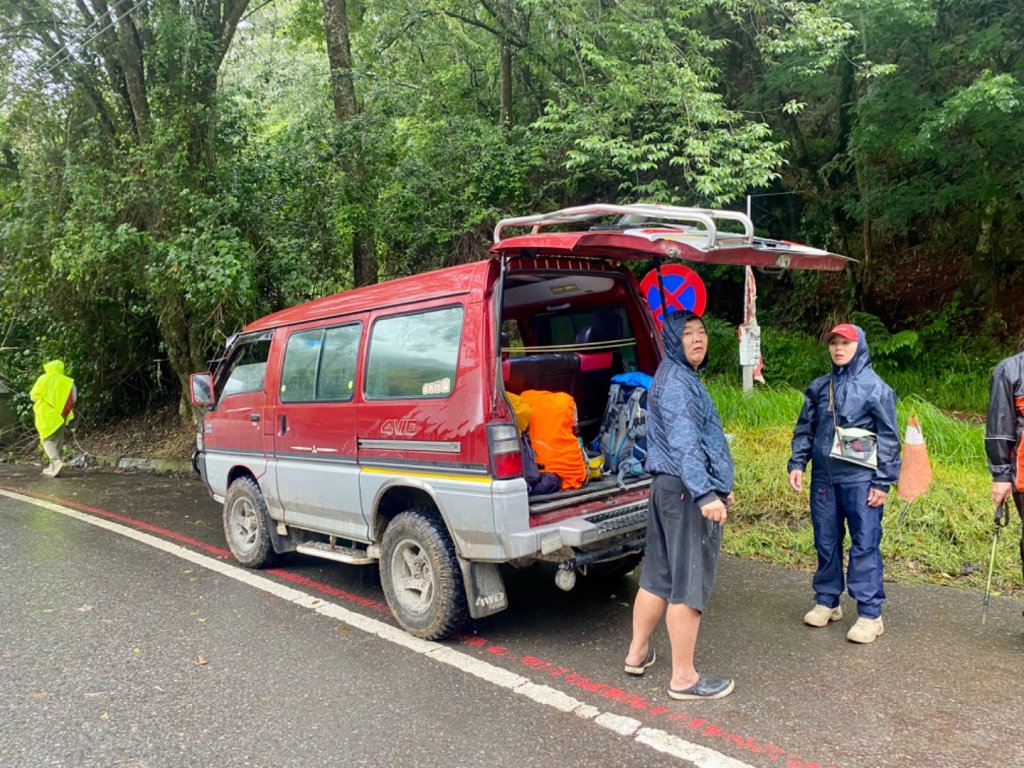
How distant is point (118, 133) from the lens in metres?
10.9

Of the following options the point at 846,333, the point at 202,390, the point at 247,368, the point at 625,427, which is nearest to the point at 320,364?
the point at 247,368

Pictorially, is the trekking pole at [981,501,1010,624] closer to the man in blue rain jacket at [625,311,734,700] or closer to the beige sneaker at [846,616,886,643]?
the beige sneaker at [846,616,886,643]

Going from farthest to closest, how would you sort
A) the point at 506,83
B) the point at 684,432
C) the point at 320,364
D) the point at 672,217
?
the point at 506,83 → the point at 320,364 → the point at 672,217 → the point at 684,432

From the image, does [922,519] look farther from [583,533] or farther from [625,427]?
[583,533]

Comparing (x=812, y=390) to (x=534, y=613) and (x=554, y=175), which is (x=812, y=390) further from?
(x=554, y=175)

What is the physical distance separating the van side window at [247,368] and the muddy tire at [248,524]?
2.44ft

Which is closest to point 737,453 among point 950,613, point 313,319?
point 950,613

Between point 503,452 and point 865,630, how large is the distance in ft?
7.21

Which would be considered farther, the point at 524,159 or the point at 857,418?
the point at 524,159

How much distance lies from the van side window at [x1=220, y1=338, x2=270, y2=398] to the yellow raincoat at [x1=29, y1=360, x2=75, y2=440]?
6.32 m

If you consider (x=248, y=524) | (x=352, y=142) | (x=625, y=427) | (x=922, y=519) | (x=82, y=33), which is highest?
(x=82, y=33)

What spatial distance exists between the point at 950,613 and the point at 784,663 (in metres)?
1.33

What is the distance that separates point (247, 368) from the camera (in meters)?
6.02

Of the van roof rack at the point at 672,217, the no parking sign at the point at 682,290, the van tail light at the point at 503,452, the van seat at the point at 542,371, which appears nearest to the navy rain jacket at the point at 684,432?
the no parking sign at the point at 682,290
